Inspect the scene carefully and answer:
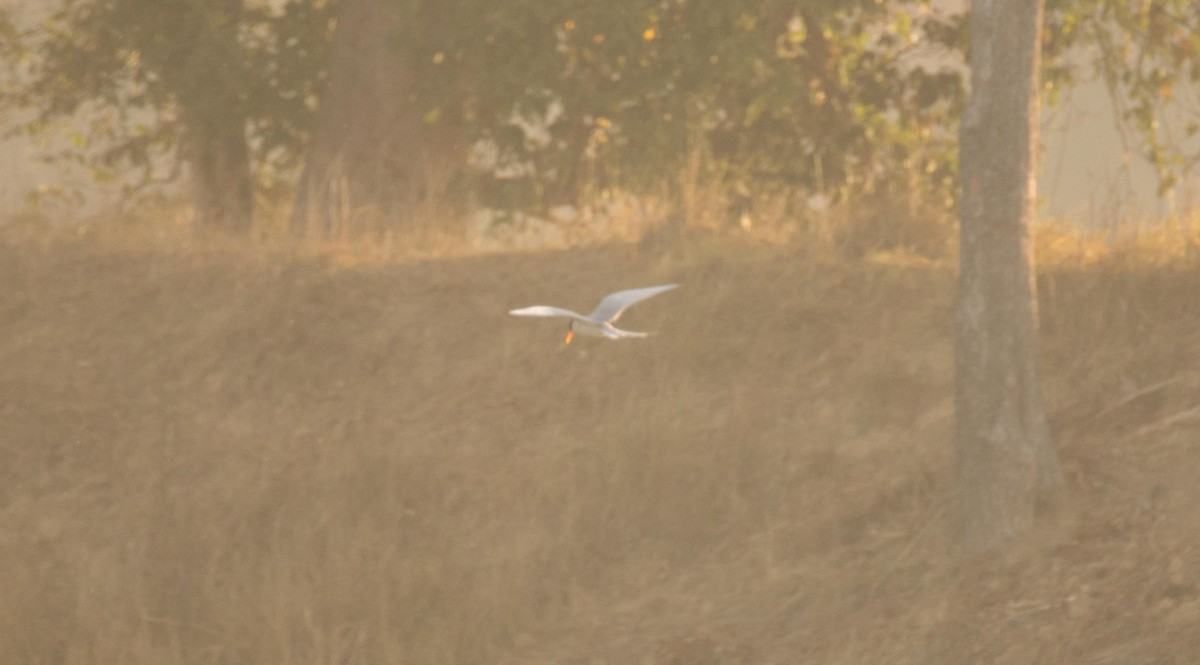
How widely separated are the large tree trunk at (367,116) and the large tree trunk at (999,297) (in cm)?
561

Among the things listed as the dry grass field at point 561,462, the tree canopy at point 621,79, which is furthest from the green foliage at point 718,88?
the dry grass field at point 561,462

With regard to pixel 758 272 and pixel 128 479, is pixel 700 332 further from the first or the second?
pixel 128 479

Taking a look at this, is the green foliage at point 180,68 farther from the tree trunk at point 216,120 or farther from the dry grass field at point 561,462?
the dry grass field at point 561,462

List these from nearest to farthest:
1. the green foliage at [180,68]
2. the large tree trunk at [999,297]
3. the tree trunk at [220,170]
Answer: the large tree trunk at [999,297], the green foliage at [180,68], the tree trunk at [220,170]

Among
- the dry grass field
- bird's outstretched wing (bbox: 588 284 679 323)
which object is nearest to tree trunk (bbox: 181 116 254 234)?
the dry grass field

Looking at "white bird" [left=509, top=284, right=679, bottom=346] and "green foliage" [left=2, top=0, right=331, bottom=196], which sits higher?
"green foliage" [left=2, top=0, right=331, bottom=196]

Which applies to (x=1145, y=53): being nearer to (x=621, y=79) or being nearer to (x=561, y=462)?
(x=621, y=79)

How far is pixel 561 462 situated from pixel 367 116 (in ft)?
14.6

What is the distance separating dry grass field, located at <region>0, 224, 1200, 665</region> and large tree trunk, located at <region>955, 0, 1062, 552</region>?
10.5 inches

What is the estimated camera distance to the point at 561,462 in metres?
8.02

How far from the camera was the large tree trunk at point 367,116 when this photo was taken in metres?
11.5

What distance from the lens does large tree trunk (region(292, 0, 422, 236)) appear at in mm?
11531

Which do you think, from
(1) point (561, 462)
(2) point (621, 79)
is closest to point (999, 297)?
(1) point (561, 462)

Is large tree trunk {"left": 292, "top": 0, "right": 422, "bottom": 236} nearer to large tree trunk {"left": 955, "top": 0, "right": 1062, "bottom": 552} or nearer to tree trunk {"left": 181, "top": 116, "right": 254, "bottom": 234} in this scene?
tree trunk {"left": 181, "top": 116, "right": 254, "bottom": 234}
